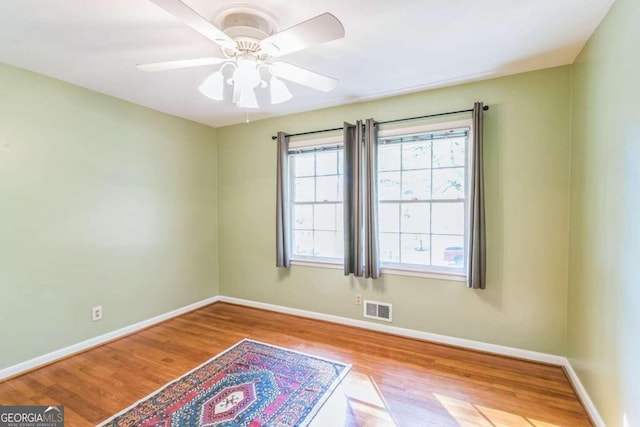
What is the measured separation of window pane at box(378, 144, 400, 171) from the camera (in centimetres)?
315

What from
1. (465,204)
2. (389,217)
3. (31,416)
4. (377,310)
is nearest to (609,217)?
(465,204)

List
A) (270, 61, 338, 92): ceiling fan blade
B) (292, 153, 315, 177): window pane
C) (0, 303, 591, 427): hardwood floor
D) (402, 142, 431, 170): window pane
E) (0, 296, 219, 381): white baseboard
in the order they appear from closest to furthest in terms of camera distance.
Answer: (270, 61, 338, 92): ceiling fan blade
(0, 303, 591, 427): hardwood floor
(0, 296, 219, 381): white baseboard
(402, 142, 431, 170): window pane
(292, 153, 315, 177): window pane

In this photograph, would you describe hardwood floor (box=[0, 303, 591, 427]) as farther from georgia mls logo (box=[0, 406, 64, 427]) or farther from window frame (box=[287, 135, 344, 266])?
window frame (box=[287, 135, 344, 266])

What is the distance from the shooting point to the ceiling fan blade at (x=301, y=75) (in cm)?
182

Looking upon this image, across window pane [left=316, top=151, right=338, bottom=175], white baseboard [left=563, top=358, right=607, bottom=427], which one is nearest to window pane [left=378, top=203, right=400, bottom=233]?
window pane [left=316, top=151, right=338, bottom=175]

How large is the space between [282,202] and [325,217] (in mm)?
543

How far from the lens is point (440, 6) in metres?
1.73

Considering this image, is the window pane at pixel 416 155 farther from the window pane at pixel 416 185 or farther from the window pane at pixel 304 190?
the window pane at pixel 304 190

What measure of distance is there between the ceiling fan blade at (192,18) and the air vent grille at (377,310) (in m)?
2.69

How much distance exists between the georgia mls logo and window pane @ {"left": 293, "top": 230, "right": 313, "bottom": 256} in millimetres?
2444

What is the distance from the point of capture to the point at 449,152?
2.93 metres

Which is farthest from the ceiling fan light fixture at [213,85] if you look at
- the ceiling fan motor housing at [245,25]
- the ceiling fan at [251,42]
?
the ceiling fan motor housing at [245,25]

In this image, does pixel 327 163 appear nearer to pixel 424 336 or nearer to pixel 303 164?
pixel 303 164

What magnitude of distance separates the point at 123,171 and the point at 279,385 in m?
2.62
